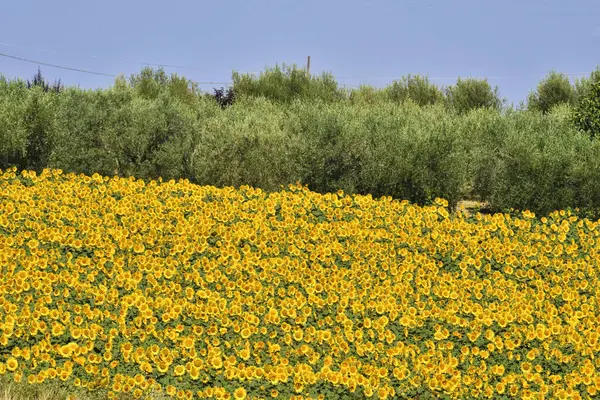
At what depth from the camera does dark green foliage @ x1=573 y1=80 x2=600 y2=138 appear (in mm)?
15586

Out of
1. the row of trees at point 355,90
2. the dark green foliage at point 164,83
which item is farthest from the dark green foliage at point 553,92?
the dark green foliage at point 164,83

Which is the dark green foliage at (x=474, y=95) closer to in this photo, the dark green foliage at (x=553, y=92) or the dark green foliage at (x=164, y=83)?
the dark green foliage at (x=553, y=92)

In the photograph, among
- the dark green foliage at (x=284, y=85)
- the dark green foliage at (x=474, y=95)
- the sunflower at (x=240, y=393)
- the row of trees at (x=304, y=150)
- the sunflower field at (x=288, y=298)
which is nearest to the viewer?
the sunflower at (x=240, y=393)

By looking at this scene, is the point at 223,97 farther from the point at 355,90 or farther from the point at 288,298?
the point at 288,298

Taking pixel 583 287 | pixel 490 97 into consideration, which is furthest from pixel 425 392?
pixel 490 97

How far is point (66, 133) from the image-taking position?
14750 mm

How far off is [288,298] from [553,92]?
92.8 ft

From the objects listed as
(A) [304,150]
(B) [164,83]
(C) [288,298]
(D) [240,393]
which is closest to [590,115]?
(A) [304,150]

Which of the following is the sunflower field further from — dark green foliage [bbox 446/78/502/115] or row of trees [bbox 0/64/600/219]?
dark green foliage [bbox 446/78/502/115]

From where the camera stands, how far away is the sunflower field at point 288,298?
5.65 m

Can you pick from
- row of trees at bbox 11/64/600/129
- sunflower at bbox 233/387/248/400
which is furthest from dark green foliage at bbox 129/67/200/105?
sunflower at bbox 233/387/248/400

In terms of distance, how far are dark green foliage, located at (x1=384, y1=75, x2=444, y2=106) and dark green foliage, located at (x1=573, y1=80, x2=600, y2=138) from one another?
16431 mm

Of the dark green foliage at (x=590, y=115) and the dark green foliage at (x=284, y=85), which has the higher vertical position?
the dark green foliage at (x=284, y=85)

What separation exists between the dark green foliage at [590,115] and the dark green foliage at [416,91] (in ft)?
53.9
